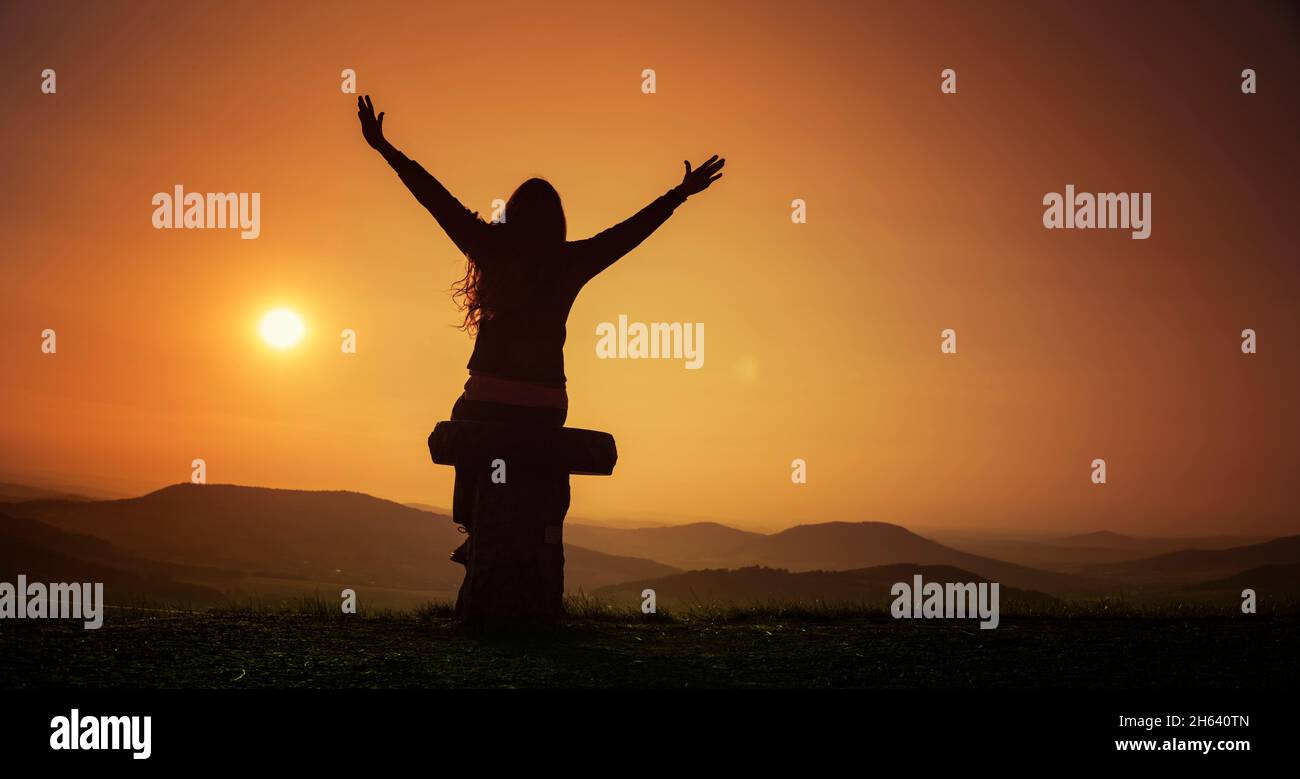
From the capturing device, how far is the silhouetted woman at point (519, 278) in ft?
26.4

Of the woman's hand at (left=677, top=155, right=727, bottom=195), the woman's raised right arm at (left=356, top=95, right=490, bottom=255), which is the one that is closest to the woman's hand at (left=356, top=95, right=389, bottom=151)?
the woman's raised right arm at (left=356, top=95, right=490, bottom=255)

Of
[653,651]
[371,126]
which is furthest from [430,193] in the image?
[653,651]

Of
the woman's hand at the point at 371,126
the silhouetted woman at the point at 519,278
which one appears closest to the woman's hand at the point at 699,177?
the silhouetted woman at the point at 519,278

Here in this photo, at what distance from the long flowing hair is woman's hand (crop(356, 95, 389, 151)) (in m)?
1.02

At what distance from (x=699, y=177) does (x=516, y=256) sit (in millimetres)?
1515

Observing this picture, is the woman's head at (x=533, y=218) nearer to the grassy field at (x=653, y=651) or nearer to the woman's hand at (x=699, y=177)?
the woman's hand at (x=699, y=177)

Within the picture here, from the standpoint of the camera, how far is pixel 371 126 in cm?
795

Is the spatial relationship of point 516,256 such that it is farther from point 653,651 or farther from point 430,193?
point 653,651

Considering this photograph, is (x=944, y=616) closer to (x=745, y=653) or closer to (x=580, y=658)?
(x=745, y=653)

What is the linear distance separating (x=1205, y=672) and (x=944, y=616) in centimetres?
212

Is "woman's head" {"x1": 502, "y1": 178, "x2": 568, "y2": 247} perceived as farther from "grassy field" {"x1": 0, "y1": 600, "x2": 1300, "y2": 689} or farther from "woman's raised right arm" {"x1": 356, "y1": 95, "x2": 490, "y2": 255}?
"grassy field" {"x1": 0, "y1": 600, "x2": 1300, "y2": 689}

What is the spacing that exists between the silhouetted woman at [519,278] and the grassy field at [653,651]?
160 centimetres

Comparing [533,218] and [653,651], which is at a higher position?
[533,218]
